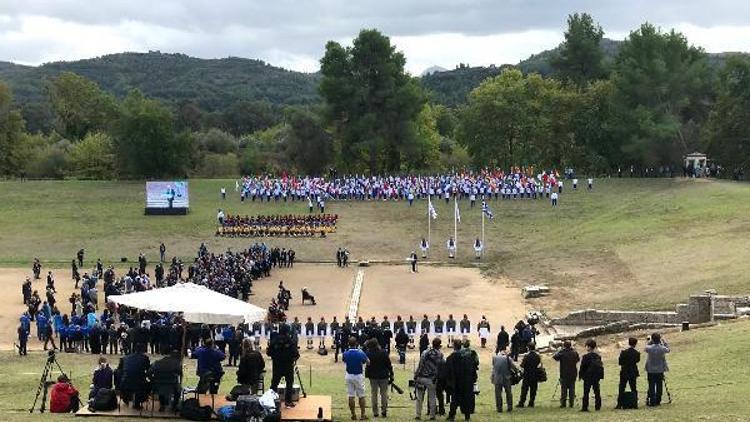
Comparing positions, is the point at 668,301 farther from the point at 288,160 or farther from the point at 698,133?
the point at 288,160

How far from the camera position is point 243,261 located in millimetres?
40062

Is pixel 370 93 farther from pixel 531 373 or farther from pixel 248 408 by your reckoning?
pixel 248 408

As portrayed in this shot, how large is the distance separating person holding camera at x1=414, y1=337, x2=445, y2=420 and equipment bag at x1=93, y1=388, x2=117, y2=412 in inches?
185

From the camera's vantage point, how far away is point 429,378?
14086 millimetres

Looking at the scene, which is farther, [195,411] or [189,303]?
[189,303]

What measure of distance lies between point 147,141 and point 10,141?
907 inches

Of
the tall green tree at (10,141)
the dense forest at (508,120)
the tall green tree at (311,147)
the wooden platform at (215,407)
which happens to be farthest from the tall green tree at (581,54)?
the wooden platform at (215,407)


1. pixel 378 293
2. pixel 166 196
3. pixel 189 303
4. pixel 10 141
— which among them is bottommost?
pixel 378 293

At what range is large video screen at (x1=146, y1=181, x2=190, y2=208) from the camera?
2250 inches

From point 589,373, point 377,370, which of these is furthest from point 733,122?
point 377,370

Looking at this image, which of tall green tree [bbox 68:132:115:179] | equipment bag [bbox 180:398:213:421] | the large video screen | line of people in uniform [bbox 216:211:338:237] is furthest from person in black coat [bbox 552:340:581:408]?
tall green tree [bbox 68:132:115:179]

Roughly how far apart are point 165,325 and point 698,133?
57638mm

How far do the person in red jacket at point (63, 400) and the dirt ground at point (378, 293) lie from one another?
1483 centimetres

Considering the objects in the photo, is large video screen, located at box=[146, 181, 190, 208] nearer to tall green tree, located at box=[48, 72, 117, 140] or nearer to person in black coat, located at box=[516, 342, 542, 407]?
person in black coat, located at box=[516, 342, 542, 407]
